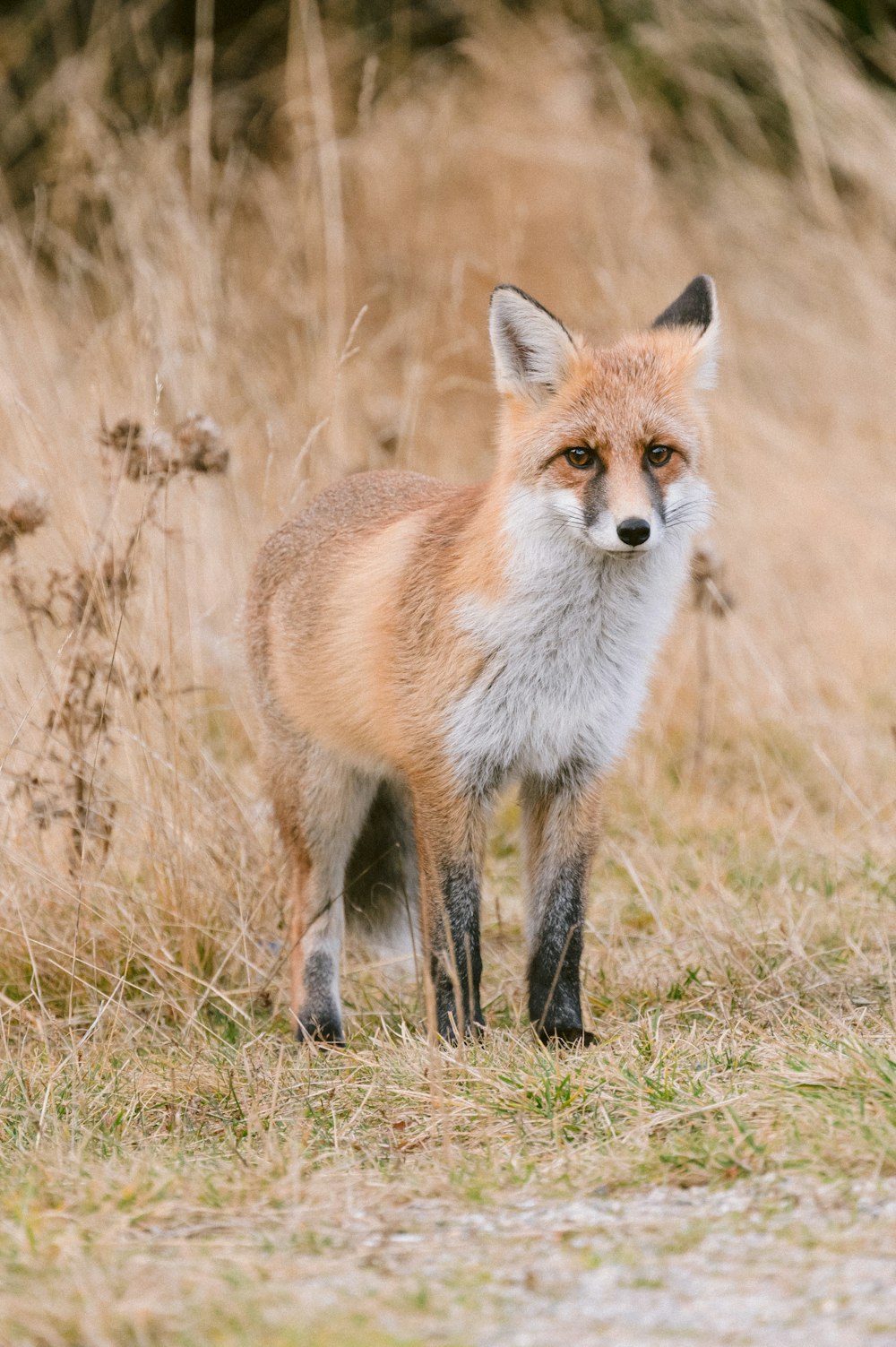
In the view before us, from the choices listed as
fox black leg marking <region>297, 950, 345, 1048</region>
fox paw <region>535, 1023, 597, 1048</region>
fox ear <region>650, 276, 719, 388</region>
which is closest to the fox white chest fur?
fox ear <region>650, 276, 719, 388</region>

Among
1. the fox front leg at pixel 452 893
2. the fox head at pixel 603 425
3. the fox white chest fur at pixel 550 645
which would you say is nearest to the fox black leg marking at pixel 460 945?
the fox front leg at pixel 452 893

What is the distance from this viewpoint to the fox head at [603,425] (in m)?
3.46

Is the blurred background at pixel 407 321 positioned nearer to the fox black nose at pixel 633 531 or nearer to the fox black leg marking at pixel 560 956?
the fox black leg marking at pixel 560 956

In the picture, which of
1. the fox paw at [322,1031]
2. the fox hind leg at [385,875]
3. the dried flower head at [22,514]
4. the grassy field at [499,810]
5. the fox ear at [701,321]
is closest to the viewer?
the grassy field at [499,810]

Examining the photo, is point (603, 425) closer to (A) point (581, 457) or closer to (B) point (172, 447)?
(A) point (581, 457)

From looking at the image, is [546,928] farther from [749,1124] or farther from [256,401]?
[256,401]

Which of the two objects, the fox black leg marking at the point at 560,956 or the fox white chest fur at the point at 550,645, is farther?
the fox black leg marking at the point at 560,956

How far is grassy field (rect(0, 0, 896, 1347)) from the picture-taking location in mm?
2338

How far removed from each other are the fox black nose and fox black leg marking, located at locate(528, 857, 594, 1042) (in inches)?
36.9

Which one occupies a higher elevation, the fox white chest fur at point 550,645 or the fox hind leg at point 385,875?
the fox white chest fur at point 550,645

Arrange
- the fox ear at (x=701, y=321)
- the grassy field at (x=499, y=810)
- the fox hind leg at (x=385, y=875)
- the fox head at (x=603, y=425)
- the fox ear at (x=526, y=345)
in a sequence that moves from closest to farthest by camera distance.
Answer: the grassy field at (x=499, y=810)
the fox head at (x=603, y=425)
the fox ear at (x=526, y=345)
the fox ear at (x=701, y=321)
the fox hind leg at (x=385, y=875)

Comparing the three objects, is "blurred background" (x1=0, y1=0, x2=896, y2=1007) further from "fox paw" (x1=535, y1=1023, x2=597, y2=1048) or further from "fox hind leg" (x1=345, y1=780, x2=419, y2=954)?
"fox paw" (x1=535, y1=1023, x2=597, y2=1048)

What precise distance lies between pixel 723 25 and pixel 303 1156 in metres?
7.84

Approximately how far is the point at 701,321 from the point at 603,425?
2.12ft
